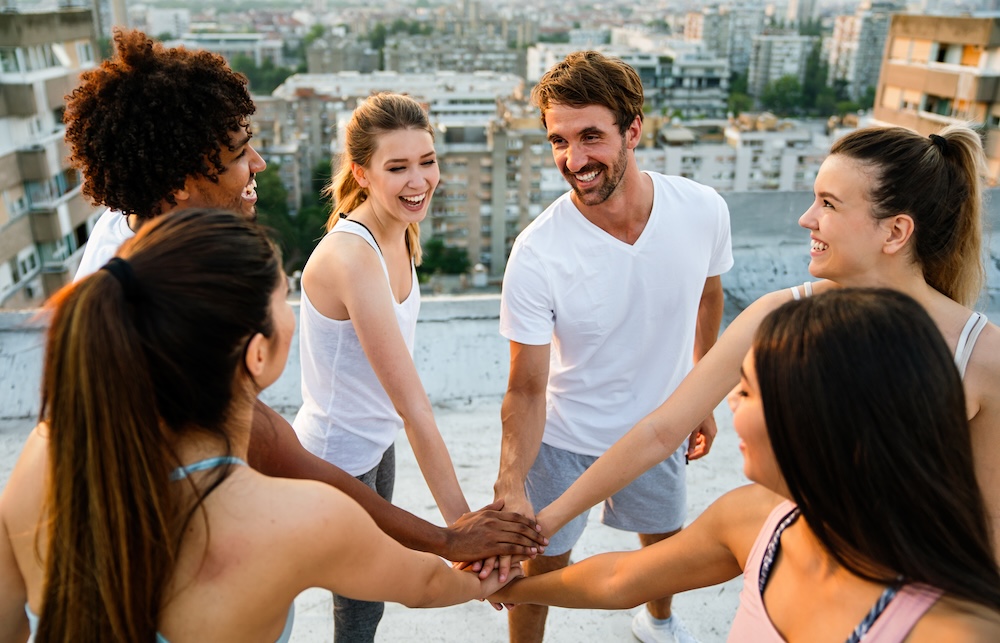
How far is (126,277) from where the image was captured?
30.8 inches

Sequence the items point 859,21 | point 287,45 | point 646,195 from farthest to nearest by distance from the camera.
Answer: point 287,45 → point 859,21 → point 646,195

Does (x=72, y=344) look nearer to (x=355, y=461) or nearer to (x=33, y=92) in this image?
(x=355, y=461)

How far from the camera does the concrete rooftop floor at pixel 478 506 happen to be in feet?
6.18

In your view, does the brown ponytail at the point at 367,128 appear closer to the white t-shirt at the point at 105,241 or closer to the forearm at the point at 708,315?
the white t-shirt at the point at 105,241

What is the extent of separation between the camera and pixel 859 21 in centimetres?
6278

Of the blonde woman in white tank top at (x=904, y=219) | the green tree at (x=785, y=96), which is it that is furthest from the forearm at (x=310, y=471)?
the green tree at (x=785, y=96)

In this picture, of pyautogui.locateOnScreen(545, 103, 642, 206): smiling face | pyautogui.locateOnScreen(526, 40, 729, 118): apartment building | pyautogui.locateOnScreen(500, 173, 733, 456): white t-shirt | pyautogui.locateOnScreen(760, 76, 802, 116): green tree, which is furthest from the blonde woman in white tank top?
pyautogui.locateOnScreen(526, 40, 729, 118): apartment building

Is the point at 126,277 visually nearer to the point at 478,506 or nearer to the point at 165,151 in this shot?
the point at 165,151

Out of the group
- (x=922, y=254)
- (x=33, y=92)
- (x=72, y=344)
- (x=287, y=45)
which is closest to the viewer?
(x=72, y=344)

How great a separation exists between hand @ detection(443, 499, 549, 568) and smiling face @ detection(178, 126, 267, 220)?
74 centimetres

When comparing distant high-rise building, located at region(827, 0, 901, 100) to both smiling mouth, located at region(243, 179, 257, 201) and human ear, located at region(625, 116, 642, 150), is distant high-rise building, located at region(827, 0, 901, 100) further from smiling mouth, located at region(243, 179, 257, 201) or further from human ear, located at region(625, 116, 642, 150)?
smiling mouth, located at region(243, 179, 257, 201)

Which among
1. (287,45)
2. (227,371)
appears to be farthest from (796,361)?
(287,45)

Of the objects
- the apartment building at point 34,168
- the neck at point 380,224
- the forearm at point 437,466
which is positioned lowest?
the apartment building at point 34,168

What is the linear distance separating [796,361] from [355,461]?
1008mm
